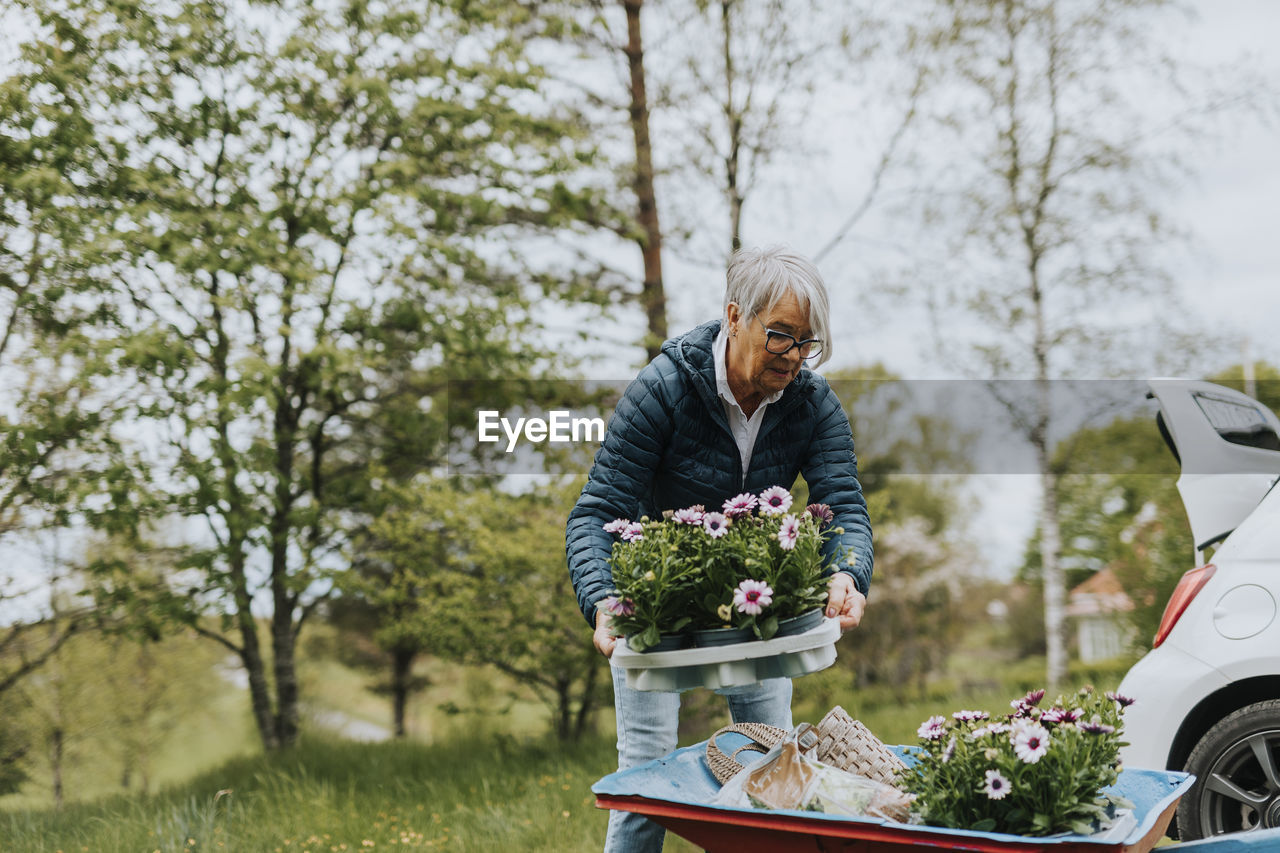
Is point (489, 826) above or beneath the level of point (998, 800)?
beneath

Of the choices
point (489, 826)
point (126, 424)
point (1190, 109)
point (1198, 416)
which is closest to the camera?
point (1198, 416)

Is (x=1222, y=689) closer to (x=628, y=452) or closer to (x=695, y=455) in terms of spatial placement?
(x=695, y=455)

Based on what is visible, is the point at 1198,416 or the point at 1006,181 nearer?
the point at 1198,416

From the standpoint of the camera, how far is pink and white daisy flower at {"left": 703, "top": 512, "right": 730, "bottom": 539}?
1.74 m

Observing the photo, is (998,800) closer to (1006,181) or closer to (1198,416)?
(1198,416)

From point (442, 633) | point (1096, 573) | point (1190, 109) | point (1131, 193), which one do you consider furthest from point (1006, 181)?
point (442, 633)

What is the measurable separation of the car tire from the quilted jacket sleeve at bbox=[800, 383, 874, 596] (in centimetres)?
121

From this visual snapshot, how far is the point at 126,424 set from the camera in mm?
5641

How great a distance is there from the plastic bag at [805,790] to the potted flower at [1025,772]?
6cm

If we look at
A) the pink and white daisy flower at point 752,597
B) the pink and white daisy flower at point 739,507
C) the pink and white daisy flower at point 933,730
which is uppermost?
the pink and white daisy flower at point 739,507

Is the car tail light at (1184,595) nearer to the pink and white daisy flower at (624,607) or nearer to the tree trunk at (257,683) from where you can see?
the pink and white daisy flower at (624,607)

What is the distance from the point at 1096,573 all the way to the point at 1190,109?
4.45 metres

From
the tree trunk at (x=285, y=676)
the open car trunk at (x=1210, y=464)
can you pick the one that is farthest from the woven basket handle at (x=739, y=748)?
the tree trunk at (x=285, y=676)

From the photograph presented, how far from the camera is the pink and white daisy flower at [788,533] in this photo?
1.71 meters
